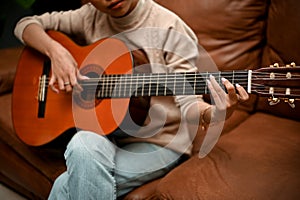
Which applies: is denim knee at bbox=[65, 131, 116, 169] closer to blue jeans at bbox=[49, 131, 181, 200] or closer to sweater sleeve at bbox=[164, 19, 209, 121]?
blue jeans at bbox=[49, 131, 181, 200]

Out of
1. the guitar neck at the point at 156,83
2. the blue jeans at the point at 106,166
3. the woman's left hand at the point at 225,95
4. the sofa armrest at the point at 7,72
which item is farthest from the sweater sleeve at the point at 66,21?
the woman's left hand at the point at 225,95

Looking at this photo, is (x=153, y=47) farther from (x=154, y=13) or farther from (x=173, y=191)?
(x=173, y=191)

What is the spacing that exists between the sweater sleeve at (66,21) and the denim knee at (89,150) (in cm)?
43

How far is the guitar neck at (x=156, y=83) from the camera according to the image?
112cm

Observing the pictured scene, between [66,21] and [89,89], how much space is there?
317 millimetres

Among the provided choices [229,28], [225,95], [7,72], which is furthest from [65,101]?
[229,28]

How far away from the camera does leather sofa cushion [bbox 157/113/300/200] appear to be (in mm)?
1118

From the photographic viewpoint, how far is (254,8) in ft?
5.12

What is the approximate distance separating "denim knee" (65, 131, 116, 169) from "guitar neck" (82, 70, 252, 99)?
0.14 metres

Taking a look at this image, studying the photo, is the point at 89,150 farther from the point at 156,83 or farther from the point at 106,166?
the point at 156,83

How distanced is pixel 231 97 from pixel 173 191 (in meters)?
0.29

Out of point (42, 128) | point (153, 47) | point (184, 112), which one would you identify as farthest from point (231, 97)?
point (42, 128)

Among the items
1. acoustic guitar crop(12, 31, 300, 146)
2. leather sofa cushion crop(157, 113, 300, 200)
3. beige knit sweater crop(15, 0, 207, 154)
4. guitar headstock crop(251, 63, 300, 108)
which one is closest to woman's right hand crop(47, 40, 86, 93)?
acoustic guitar crop(12, 31, 300, 146)

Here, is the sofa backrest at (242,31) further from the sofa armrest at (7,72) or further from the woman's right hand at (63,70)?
the sofa armrest at (7,72)
